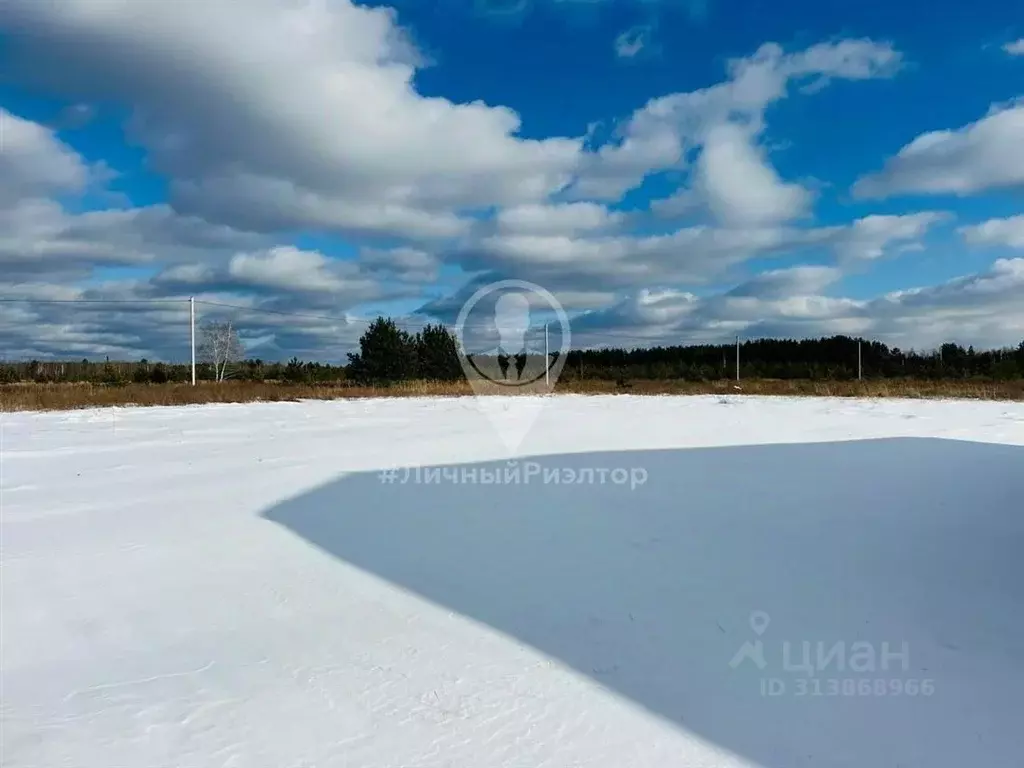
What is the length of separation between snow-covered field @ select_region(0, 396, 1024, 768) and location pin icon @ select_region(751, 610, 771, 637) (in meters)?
0.01

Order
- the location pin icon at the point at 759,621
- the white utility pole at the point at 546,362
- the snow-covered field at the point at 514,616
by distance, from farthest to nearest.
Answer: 1. the white utility pole at the point at 546,362
2. the location pin icon at the point at 759,621
3. the snow-covered field at the point at 514,616

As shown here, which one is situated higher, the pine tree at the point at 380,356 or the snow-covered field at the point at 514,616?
the pine tree at the point at 380,356

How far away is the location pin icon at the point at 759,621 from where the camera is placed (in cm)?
190

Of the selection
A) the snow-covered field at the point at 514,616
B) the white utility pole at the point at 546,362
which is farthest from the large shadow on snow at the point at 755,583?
the white utility pole at the point at 546,362

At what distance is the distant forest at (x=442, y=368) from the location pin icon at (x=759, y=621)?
51.4 feet

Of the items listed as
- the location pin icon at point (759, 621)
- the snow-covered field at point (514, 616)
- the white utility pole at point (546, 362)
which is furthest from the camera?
the white utility pole at point (546, 362)

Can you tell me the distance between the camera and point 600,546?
2717mm

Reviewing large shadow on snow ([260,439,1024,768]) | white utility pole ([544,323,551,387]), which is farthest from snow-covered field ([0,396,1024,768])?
white utility pole ([544,323,551,387])

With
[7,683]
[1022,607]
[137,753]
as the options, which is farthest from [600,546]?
[7,683]

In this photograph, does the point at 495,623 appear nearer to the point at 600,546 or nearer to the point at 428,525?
the point at 600,546

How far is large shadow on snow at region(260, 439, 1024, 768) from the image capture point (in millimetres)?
1479

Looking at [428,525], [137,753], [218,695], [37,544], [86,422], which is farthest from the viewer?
[86,422]

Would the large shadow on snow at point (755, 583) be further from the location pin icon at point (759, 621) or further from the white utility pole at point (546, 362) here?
the white utility pole at point (546, 362)

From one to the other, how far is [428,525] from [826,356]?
31.3m
